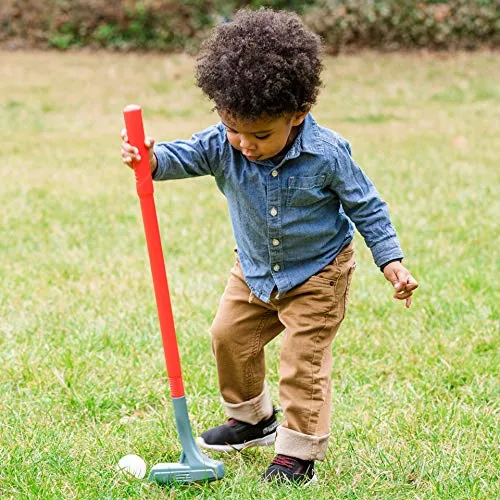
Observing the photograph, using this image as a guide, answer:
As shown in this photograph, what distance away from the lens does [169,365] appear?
251 cm

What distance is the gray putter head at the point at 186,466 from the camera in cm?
252

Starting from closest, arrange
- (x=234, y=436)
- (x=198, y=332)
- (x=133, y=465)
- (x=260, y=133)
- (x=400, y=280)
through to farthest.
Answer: (x=260, y=133)
(x=400, y=280)
(x=133, y=465)
(x=234, y=436)
(x=198, y=332)

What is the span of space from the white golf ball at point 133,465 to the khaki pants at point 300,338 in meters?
0.37

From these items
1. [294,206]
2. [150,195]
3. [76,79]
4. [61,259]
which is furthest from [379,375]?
[76,79]

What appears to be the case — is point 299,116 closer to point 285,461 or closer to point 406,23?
point 285,461

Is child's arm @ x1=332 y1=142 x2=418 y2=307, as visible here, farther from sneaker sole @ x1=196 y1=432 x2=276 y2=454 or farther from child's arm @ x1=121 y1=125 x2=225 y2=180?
sneaker sole @ x1=196 y1=432 x2=276 y2=454

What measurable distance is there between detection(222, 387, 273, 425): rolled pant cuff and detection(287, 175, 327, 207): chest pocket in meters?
0.66

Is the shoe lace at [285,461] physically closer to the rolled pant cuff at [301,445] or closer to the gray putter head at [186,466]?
the rolled pant cuff at [301,445]

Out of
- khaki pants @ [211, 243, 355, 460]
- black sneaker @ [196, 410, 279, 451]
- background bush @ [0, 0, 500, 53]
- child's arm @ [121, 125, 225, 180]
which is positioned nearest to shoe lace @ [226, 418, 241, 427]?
black sneaker @ [196, 410, 279, 451]

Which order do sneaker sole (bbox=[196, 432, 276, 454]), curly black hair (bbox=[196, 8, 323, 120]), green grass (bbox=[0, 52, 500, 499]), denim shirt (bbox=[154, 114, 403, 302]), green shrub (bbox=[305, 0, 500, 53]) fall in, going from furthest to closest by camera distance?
green shrub (bbox=[305, 0, 500, 53]), sneaker sole (bbox=[196, 432, 276, 454]), green grass (bbox=[0, 52, 500, 499]), denim shirt (bbox=[154, 114, 403, 302]), curly black hair (bbox=[196, 8, 323, 120])

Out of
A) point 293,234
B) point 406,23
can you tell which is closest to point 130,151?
point 293,234

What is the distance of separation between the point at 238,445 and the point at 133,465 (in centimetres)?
38

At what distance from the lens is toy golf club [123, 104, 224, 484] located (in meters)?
2.40

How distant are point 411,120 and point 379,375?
6.16 metres
